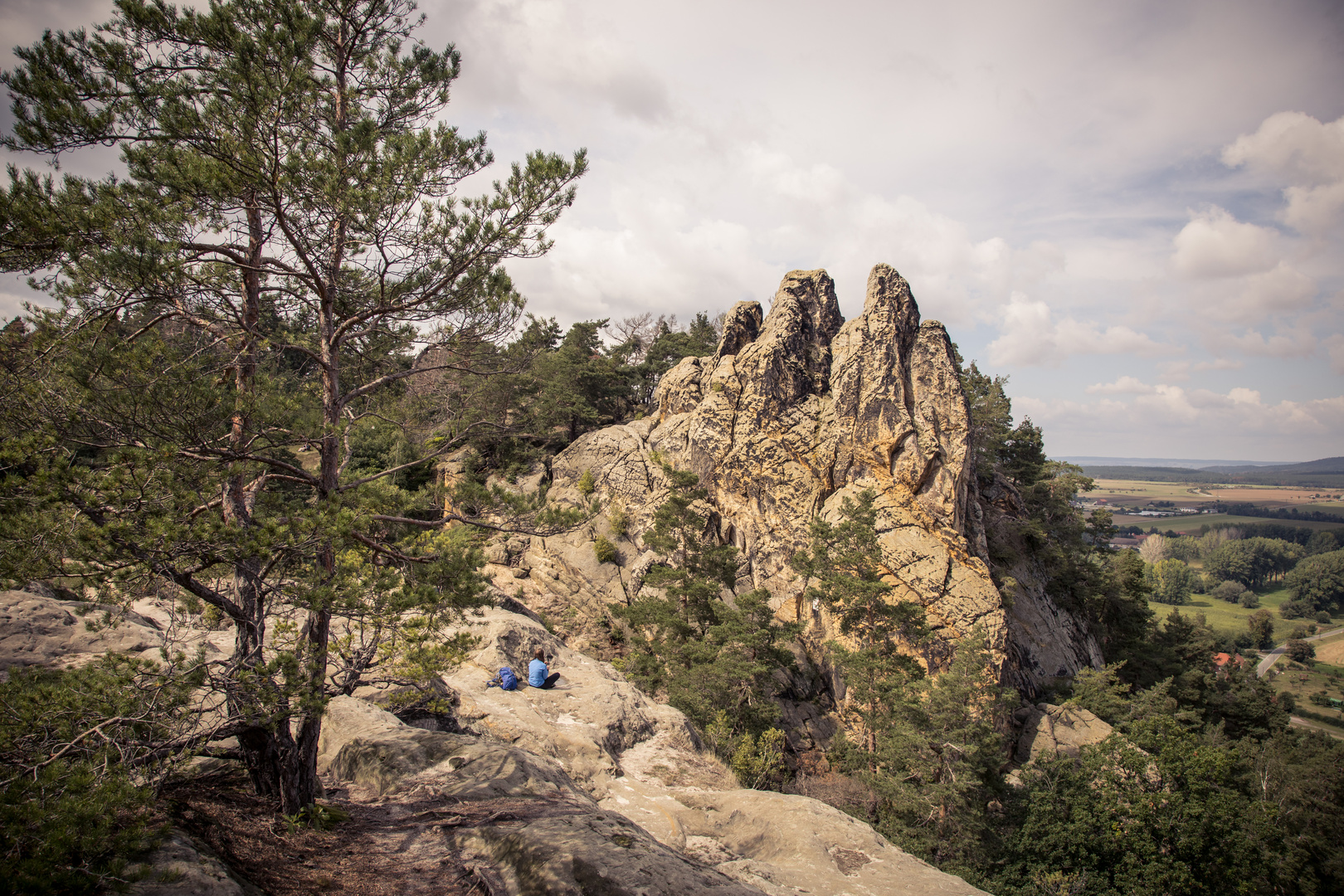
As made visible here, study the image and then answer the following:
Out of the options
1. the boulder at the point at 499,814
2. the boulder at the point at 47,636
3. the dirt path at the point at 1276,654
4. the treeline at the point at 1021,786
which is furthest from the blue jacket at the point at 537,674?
the dirt path at the point at 1276,654

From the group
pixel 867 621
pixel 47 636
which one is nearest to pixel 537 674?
pixel 47 636

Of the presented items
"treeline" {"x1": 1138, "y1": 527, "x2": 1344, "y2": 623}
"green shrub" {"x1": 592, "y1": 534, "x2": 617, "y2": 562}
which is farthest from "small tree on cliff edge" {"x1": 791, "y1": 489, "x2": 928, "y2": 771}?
"treeline" {"x1": 1138, "y1": 527, "x2": 1344, "y2": 623}

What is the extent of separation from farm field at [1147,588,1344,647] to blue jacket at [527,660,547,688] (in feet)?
359

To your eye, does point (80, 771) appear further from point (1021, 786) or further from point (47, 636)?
point (1021, 786)

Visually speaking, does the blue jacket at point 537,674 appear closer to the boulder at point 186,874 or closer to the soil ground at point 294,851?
the soil ground at point 294,851

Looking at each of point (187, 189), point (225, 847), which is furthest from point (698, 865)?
point (187, 189)

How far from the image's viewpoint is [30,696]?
430cm

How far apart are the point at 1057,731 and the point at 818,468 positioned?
13.0 meters

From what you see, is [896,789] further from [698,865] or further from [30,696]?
[30,696]

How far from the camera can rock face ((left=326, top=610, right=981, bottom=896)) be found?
20.4 feet

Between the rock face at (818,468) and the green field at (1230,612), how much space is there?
96223 mm

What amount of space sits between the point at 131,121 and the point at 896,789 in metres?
20.6

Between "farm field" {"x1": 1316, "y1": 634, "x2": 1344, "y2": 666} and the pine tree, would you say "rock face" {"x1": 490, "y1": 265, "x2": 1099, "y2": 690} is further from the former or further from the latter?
"farm field" {"x1": 1316, "y1": 634, "x2": 1344, "y2": 666}

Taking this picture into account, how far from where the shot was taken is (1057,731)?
772 inches
